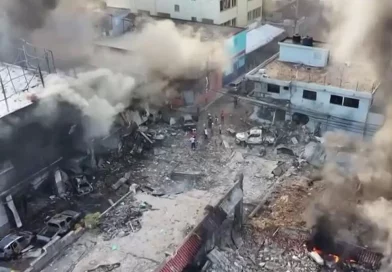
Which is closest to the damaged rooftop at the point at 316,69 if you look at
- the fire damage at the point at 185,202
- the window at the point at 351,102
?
the window at the point at 351,102

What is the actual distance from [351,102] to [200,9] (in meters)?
11.7

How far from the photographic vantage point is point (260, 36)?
28391 millimetres

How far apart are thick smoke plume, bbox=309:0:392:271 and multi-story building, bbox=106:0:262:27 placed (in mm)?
9419

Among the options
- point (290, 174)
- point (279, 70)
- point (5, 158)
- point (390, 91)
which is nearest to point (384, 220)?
point (290, 174)

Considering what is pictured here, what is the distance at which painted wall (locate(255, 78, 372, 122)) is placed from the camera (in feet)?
62.7

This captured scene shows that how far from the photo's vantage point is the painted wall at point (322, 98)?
62.7 ft

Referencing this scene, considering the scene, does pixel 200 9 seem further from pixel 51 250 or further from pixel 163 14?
pixel 51 250

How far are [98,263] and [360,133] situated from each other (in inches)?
474

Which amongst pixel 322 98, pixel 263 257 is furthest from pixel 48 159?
pixel 322 98

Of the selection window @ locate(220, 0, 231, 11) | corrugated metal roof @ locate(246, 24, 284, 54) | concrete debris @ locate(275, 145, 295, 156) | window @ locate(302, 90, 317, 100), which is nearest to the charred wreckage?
concrete debris @ locate(275, 145, 295, 156)

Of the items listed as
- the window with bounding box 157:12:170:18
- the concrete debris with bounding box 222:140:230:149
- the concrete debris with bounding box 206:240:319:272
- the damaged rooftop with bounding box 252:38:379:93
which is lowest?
the concrete debris with bounding box 222:140:230:149

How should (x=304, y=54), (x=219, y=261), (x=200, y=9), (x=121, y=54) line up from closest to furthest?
(x=219, y=261) < (x=304, y=54) < (x=121, y=54) < (x=200, y=9)

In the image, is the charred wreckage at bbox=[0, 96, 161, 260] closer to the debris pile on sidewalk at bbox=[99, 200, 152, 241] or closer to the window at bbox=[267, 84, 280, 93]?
the debris pile on sidewalk at bbox=[99, 200, 152, 241]

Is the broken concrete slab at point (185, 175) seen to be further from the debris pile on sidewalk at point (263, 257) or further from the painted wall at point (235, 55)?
the painted wall at point (235, 55)
